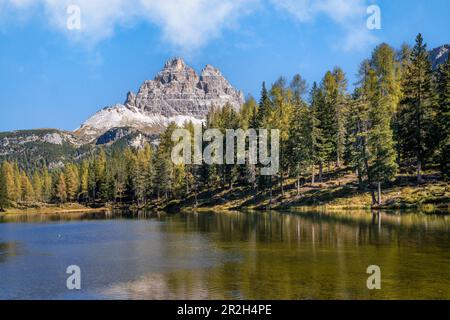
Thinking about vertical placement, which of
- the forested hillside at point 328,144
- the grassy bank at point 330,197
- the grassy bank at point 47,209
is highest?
the forested hillside at point 328,144

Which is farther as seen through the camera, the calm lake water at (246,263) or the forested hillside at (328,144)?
the forested hillside at (328,144)

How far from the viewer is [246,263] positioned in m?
32.6

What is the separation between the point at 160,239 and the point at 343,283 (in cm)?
2921

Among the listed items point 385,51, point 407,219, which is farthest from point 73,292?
point 385,51

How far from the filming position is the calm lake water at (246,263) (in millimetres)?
24297

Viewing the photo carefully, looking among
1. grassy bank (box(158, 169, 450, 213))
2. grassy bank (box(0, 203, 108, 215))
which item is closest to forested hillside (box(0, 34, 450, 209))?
grassy bank (box(158, 169, 450, 213))

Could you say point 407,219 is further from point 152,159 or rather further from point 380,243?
point 152,159

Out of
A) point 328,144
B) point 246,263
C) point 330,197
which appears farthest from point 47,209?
point 246,263

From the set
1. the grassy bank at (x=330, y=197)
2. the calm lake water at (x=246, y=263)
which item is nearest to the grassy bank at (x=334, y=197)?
the grassy bank at (x=330, y=197)

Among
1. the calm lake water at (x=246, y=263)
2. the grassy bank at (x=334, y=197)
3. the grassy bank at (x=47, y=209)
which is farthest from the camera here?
the grassy bank at (x=47, y=209)

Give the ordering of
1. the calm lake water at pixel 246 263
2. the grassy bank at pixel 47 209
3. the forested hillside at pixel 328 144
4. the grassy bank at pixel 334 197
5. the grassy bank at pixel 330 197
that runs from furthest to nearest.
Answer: the grassy bank at pixel 47 209 < the forested hillside at pixel 328 144 < the grassy bank at pixel 330 197 < the grassy bank at pixel 334 197 < the calm lake water at pixel 246 263

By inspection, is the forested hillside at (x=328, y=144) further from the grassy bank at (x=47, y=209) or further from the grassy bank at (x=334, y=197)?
the grassy bank at (x=47, y=209)

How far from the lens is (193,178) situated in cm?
11838

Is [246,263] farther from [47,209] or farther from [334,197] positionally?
[47,209]
